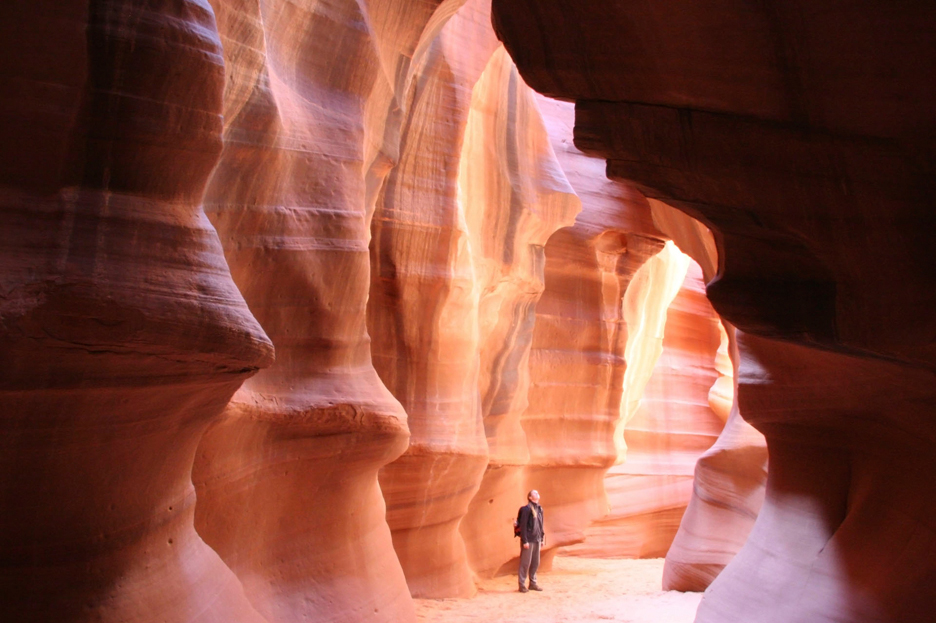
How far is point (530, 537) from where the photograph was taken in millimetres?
9586

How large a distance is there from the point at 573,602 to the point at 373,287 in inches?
151

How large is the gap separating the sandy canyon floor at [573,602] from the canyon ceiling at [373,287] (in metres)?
0.44

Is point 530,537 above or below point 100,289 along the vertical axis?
below

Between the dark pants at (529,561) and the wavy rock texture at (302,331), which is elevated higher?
the wavy rock texture at (302,331)

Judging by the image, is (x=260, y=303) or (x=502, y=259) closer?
(x=260, y=303)

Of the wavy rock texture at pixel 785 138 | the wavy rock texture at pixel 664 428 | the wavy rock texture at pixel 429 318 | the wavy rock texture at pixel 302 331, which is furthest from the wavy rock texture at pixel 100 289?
the wavy rock texture at pixel 664 428

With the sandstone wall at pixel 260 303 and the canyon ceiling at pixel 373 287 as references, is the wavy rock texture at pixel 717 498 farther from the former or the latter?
the sandstone wall at pixel 260 303

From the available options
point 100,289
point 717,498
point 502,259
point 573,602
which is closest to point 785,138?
point 100,289

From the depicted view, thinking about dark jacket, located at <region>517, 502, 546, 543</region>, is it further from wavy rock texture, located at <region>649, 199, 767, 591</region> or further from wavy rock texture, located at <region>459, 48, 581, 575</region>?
wavy rock texture, located at <region>649, 199, 767, 591</region>

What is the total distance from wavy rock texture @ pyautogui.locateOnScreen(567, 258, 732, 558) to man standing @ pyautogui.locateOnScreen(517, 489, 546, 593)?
3834mm

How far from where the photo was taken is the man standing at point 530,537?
31.4 ft

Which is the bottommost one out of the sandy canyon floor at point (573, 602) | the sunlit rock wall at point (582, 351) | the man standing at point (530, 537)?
the sandy canyon floor at point (573, 602)

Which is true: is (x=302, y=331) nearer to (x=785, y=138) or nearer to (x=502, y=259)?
(x=785, y=138)

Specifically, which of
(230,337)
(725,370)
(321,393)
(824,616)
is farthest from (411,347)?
(725,370)
